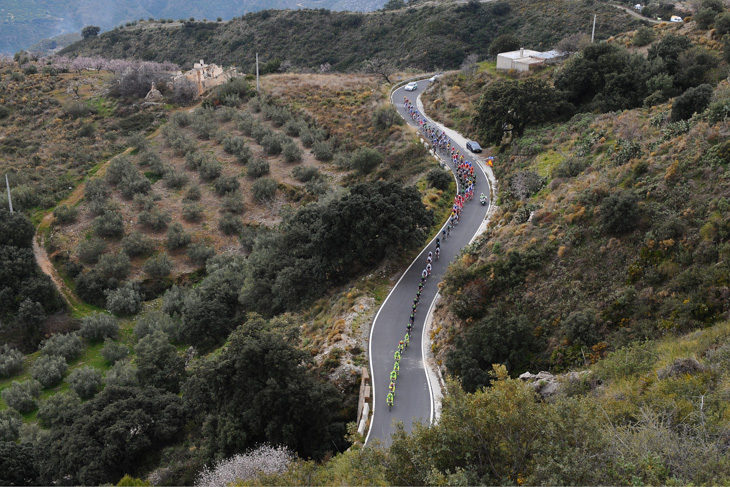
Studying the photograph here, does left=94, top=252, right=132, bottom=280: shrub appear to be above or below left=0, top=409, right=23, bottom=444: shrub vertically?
above

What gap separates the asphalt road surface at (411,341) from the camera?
1975 centimetres

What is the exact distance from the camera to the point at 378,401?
20.5 m

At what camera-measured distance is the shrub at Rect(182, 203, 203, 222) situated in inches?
1638

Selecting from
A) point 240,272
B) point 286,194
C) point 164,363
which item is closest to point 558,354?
point 164,363

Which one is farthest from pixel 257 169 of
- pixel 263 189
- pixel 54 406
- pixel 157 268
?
pixel 54 406

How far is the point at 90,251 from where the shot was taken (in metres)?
37.8

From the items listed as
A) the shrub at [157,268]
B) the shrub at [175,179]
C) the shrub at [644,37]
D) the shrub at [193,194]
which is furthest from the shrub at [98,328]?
the shrub at [644,37]

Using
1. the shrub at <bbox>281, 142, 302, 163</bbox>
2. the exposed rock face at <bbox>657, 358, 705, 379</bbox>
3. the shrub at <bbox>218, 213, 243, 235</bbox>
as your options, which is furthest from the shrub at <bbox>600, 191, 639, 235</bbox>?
the shrub at <bbox>281, 142, 302, 163</bbox>

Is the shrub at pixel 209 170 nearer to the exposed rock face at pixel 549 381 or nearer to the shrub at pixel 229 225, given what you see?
the shrub at pixel 229 225

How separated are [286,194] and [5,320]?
21.2m

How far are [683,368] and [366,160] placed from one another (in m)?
33.6

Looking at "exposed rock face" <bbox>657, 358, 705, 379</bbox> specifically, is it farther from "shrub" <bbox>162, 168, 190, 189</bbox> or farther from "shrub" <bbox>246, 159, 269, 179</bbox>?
"shrub" <bbox>162, 168, 190, 189</bbox>

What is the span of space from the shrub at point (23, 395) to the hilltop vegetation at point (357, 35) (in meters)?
55.0

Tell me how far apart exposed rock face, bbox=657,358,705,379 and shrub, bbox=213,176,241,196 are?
37028mm
